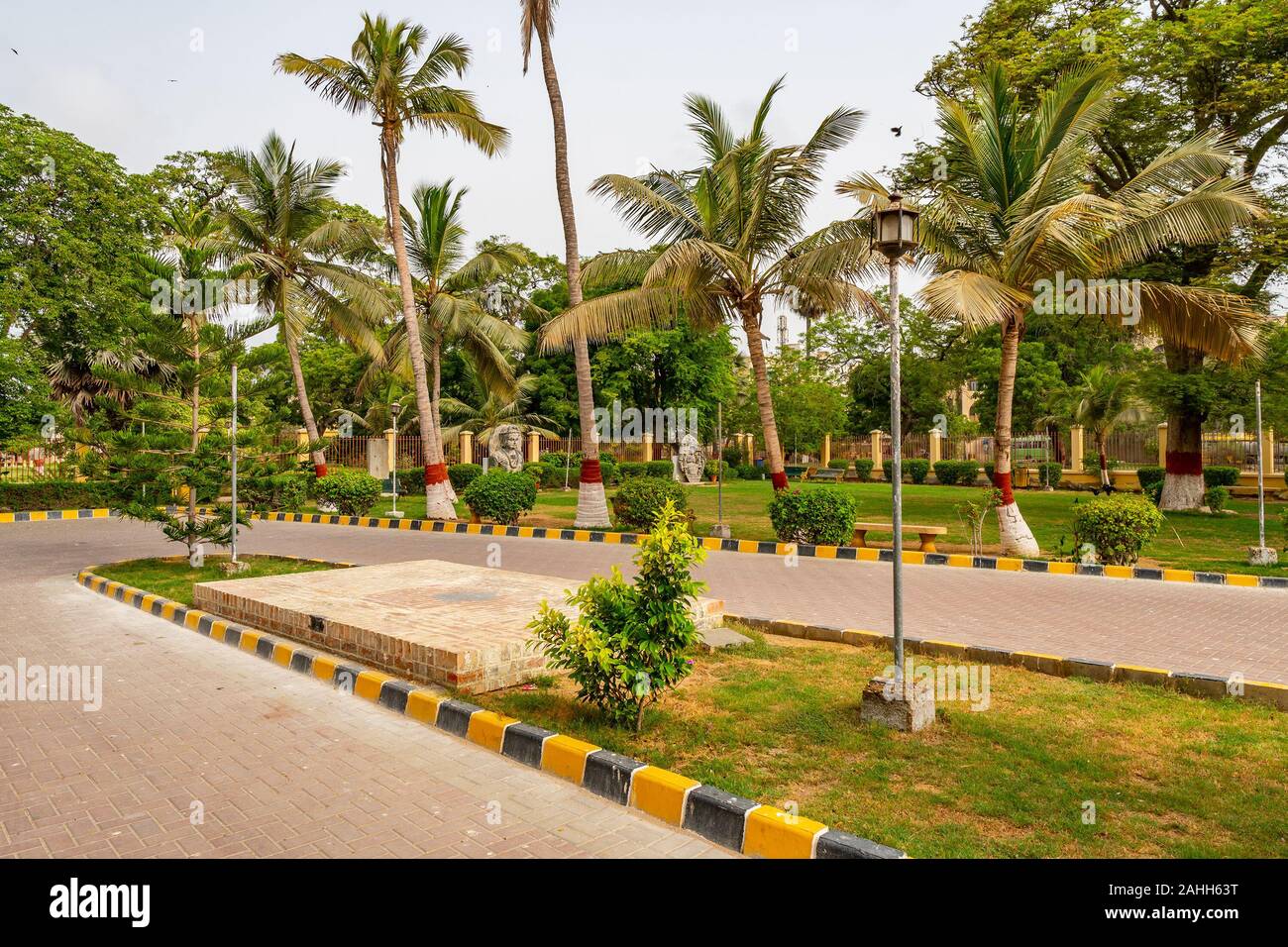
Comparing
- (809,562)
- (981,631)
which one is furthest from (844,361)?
(981,631)

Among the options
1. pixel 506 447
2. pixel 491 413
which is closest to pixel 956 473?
pixel 506 447

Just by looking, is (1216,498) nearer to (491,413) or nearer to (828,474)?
(828,474)

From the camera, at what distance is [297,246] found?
23203mm

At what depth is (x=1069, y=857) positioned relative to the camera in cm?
347

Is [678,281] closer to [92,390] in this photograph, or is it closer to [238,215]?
[238,215]

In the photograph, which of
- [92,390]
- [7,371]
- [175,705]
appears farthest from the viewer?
[92,390]

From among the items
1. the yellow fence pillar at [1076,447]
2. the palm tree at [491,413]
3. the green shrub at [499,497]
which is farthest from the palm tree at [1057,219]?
the palm tree at [491,413]

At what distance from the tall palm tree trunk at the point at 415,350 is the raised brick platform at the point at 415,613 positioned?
8539mm

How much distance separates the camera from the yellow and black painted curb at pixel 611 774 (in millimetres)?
3658

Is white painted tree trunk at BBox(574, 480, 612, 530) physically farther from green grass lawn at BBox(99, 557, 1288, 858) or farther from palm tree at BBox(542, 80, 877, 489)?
green grass lawn at BBox(99, 557, 1288, 858)

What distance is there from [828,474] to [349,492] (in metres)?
23.3

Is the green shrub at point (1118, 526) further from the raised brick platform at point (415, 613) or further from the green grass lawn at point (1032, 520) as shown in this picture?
A: the raised brick platform at point (415, 613)

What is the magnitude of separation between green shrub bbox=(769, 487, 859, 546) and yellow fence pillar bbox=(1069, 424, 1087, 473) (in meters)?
20.2
